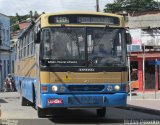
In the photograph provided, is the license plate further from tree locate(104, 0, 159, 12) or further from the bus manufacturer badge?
tree locate(104, 0, 159, 12)

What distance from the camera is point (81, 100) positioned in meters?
16.0

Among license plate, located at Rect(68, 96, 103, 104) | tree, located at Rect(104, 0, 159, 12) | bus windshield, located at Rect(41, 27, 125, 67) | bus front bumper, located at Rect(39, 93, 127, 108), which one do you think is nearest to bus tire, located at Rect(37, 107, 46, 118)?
bus front bumper, located at Rect(39, 93, 127, 108)

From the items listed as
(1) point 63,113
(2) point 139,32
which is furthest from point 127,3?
(1) point 63,113

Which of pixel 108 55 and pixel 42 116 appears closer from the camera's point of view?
pixel 108 55

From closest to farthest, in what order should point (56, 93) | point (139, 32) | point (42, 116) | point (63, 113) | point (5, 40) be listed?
point (56, 93), point (42, 116), point (63, 113), point (139, 32), point (5, 40)

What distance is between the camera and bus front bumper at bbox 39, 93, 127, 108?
15820 mm

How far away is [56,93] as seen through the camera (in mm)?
15898

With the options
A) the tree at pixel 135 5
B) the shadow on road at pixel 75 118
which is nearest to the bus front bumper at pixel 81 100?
the shadow on road at pixel 75 118

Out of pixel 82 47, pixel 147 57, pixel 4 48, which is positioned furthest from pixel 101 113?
pixel 4 48

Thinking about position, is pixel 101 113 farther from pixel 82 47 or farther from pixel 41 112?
pixel 82 47

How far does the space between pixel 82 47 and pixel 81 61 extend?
438mm

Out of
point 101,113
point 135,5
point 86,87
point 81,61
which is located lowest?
point 101,113

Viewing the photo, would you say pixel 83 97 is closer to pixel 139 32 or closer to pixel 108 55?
pixel 108 55

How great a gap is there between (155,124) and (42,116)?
4.29 meters
